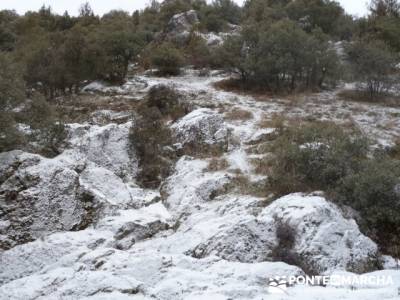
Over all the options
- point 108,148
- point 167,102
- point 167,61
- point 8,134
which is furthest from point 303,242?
point 167,61

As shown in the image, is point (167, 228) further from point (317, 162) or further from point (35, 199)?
point (317, 162)

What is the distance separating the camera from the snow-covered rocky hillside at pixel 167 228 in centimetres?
859

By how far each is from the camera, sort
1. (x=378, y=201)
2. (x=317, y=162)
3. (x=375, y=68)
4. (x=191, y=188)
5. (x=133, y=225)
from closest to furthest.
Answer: (x=378, y=201) < (x=133, y=225) < (x=317, y=162) < (x=191, y=188) < (x=375, y=68)

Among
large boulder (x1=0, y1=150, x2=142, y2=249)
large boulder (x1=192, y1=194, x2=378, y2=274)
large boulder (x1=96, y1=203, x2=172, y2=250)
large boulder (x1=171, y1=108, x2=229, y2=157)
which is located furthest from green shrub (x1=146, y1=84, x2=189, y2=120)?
large boulder (x1=192, y1=194, x2=378, y2=274)

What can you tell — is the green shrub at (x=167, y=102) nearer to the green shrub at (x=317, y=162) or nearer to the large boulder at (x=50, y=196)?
the large boulder at (x=50, y=196)

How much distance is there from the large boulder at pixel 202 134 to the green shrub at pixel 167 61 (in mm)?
11084

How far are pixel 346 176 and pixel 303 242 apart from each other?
120 inches

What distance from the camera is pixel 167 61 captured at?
92.1 feet

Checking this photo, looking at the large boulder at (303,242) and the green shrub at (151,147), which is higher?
the green shrub at (151,147)

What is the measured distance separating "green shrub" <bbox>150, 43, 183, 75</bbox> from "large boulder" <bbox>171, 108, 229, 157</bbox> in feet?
36.4

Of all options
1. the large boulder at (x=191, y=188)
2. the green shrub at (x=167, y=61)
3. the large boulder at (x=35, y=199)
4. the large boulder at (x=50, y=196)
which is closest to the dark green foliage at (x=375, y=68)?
the green shrub at (x=167, y=61)

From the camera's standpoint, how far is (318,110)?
2094 cm

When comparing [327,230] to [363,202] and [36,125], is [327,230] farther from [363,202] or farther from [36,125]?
[36,125]

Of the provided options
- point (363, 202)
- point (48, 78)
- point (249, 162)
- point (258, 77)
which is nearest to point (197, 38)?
point (258, 77)
